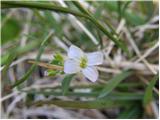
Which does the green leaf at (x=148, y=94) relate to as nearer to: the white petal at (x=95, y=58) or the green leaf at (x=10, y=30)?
the white petal at (x=95, y=58)

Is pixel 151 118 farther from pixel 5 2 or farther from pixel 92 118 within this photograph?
pixel 5 2

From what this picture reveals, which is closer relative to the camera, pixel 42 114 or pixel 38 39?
pixel 42 114

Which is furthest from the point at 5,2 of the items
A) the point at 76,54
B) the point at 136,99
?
the point at 136,99

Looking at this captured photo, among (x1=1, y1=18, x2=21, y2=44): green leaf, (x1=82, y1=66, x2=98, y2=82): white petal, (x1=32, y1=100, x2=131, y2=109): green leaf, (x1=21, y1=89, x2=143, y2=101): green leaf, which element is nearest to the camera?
(x1=82, y1=66, x2=98, y2=82): white petal

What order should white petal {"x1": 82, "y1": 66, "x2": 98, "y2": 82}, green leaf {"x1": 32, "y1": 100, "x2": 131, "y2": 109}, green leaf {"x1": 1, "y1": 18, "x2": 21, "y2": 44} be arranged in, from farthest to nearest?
1. green leaf {"x1": 1, "y1": 18, "x2": 21, "y2": 44}
2. green leaf {"x1": 32, "y1": 100, "x2": 131, "y2": 109}
3. white petal {"x1": 82, "y1": 66, "x2": 98, "y2": 82}

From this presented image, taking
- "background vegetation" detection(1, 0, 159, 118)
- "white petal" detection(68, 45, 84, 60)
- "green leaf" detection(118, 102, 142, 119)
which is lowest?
"white petal" detection(68, 45, 84, 60)

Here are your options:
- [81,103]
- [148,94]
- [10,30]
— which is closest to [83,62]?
[81,103]

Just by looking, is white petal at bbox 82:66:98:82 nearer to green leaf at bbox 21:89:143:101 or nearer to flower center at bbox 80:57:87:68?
flower center at bbox 80:57:87:68

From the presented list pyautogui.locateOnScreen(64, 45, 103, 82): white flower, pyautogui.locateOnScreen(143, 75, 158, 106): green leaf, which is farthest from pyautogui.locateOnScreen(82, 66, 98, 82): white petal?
pyautogui.locateOnScreen(143, 75, 158, 106): green leaf
